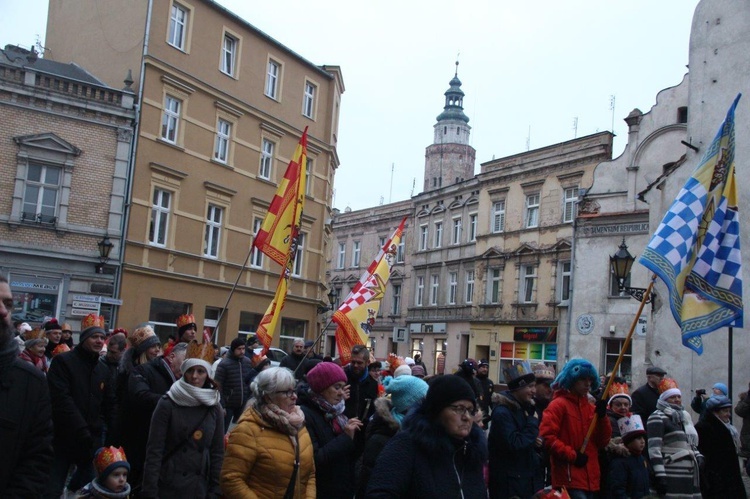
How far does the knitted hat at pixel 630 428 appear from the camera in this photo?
6.94m

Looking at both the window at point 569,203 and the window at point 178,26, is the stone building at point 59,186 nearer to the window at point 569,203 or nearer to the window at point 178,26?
the window at point 178,26

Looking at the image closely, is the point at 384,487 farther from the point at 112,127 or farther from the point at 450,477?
A: the point at 112,127

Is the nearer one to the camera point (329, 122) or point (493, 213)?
point (329, 122)

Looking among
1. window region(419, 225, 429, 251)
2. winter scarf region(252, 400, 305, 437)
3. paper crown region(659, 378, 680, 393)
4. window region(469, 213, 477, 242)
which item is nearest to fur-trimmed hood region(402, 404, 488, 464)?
winter scarf region(252, 400, 305, 437)

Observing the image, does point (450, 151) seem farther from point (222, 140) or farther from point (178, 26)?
point (178, 26)

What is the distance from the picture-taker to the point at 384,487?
3725 millimetres

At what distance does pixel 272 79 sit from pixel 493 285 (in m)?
16.8

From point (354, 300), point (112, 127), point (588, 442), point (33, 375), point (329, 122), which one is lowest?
point (588, 442)

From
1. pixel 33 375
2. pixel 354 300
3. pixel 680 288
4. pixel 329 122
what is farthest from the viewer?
pixel 329 122

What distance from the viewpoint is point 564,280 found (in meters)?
36.2

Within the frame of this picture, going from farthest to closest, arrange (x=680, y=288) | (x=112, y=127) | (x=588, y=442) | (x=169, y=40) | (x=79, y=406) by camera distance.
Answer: (x=169, y=40) → (x=112, y=127) → (x=680, y=288) → (x=79, y=406) → (x=588, y=442)

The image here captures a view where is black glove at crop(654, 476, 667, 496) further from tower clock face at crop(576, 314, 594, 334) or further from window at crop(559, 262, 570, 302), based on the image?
window at crop(559, 262, 570, 302)

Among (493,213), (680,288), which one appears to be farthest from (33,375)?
(493,213)

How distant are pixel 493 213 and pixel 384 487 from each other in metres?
38.7
